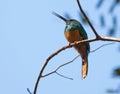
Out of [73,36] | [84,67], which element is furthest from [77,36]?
[84,67]

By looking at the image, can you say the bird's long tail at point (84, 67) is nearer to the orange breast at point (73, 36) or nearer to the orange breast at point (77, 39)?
the orange breast at point (77, 39)

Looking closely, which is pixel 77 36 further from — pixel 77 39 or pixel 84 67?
pixel 84 67

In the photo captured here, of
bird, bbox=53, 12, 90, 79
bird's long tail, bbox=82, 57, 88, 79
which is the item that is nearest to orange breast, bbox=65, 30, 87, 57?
bird, bbox=53, 12, 90, 79

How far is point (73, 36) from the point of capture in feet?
19.9

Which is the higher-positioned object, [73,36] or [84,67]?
[73,36]

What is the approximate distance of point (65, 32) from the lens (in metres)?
6.36

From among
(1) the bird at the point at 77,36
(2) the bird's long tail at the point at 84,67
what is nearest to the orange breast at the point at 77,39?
(1) the bird at the point at 77,36

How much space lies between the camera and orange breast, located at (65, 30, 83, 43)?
5.98 meters

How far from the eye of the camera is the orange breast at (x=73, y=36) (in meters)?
5.98

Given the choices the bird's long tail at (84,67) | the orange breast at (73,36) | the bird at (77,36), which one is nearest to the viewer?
the bird's long tail at (84,67)

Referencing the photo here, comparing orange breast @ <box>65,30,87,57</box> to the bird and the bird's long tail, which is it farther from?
the bird's long tail

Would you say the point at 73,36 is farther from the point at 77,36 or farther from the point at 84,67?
the point at 84,67

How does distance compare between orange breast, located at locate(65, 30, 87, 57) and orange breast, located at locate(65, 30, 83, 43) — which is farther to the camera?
orange breast, located at locate(65, 30, 83, 43)

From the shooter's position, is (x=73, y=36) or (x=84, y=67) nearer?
(x=84, y=67)
